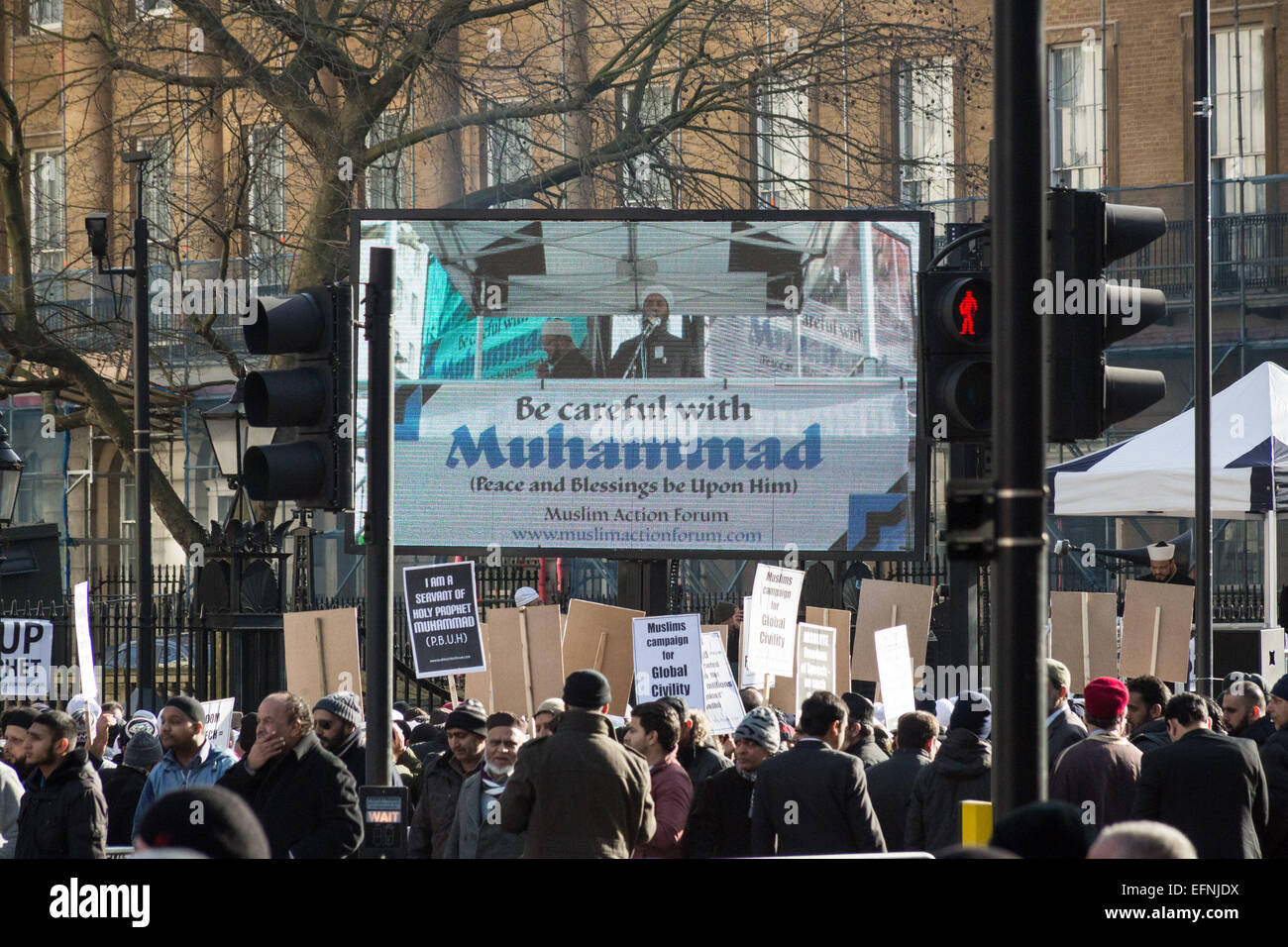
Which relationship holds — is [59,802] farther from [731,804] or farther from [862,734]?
[862,734]

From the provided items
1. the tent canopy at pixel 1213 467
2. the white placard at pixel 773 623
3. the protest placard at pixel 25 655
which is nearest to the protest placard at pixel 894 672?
the white placard at pixel 773 623

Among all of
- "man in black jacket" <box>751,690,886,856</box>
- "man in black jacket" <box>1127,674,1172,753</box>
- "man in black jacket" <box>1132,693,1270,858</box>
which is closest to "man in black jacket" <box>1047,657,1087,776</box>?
"man in black jacket" <box>1127,674,1172,753</box>

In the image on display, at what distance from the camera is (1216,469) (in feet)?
52.5

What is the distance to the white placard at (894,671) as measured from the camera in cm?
1112

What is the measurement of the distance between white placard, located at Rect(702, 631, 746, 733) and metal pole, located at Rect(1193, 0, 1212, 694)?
2.95 m

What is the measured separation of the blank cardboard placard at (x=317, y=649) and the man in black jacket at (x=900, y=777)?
385 centimetres

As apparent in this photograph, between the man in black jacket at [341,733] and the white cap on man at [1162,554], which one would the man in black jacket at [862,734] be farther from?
the white cap on man at [1162,554]

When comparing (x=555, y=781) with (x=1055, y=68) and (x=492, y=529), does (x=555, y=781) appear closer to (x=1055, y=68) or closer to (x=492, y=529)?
(x=492, y=529)

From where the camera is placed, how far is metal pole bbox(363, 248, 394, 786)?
23.9 feet

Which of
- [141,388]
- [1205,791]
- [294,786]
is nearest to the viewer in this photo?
[1205,791]

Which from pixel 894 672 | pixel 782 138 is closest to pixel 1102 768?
pixel 894 672

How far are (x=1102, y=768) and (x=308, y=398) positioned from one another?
3975 millimetres
